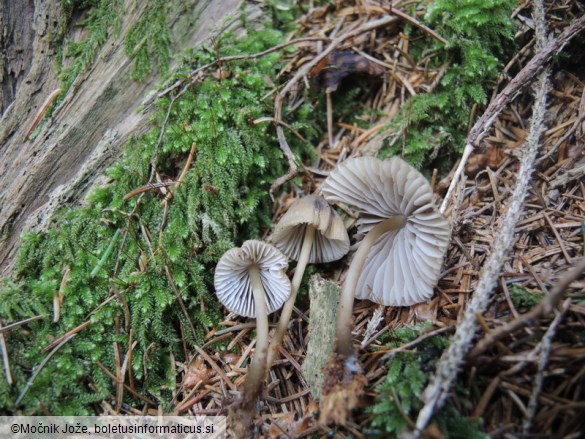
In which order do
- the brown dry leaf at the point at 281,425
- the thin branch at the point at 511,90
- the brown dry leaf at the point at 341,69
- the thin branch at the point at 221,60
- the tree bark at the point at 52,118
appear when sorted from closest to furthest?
the brown dry leaf at the point at 281,425 → the thin branch at the point at 511,90 → the tree bark at the point at 52,118 → the thin branch at the point at 221,60 → the brown dry leaf at the point at 341,69

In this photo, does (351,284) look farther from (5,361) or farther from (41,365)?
(5,361)

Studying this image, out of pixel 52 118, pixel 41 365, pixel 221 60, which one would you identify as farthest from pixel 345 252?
pixel 52 118

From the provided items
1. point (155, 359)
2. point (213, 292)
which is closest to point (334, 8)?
point (213, 292)

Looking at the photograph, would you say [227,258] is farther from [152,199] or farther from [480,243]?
[480,243]

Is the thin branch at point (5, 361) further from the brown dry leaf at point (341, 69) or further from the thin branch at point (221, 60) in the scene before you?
the brown dry leaf at point (341, 69)

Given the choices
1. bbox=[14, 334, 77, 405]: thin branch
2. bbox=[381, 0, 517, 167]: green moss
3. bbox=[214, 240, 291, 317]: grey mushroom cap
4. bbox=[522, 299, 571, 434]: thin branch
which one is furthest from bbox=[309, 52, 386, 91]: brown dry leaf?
bbox=[14, 334, 77, 405]: thin branch

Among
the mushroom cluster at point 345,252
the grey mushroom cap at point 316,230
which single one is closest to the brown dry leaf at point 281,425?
the mushroom cluster at point 345,252

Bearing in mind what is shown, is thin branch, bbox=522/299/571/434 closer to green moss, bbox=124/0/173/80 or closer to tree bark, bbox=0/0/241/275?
tree bark, bbox=0/0/241/275

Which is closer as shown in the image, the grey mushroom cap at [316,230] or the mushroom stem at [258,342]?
the mushroom stem at [258,342]
